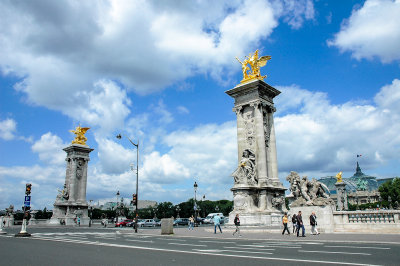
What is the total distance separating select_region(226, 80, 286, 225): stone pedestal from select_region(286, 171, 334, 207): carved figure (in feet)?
18.1

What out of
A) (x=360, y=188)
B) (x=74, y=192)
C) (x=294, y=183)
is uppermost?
(x=360, y=188)

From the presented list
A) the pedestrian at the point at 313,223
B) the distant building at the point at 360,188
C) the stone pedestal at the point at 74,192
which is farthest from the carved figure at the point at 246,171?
the distant building at the point at 360,188

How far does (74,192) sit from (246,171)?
41.0 meters

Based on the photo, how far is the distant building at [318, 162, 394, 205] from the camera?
143 m

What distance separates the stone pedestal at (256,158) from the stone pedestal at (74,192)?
37.3 m

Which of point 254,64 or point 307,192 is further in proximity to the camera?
point 254,64

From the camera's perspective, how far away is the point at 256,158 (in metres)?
32.5

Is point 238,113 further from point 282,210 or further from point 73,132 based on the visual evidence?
point 73,132

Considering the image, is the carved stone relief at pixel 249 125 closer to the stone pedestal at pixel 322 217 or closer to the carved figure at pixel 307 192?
the carved figure at pixel 307 192

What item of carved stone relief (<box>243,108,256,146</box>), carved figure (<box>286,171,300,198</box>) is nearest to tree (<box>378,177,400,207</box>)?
carved stone relief (<box>243,108,256,146</box>)

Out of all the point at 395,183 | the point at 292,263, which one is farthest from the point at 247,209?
the point at 395,183

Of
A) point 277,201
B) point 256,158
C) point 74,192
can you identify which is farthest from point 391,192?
point 74,192

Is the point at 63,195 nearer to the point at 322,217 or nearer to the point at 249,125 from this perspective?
the point at 249,125

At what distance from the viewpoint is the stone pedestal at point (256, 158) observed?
30.1m
